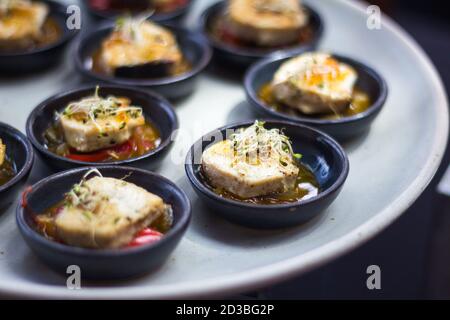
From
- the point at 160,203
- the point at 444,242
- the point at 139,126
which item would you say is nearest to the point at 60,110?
the point at 139,126

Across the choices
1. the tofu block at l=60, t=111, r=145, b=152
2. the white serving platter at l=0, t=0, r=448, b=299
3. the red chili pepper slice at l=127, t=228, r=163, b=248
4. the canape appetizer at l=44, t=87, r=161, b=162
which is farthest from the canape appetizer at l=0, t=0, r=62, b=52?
the red chili pepper slice at l=127, t=228, r=163, b=248

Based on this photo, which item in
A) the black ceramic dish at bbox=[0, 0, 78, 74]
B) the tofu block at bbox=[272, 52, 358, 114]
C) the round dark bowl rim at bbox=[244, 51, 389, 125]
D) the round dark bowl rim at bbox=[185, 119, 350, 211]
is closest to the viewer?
the round dark bowl rim at bbox=[185, 119, 350, 211]

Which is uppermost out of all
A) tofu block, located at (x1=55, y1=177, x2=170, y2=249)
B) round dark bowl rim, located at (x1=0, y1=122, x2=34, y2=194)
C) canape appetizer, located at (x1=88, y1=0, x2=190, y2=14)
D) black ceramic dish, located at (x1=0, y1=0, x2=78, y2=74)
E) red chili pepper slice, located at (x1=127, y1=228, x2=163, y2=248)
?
tofu block, located at (x1=55, y1=177, x2=170, y2=249)

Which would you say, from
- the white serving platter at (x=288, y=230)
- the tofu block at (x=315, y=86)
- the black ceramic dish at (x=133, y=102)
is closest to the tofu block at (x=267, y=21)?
the white serving platter at (x=288, y=230)

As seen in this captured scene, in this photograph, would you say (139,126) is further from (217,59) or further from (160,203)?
(217,59)

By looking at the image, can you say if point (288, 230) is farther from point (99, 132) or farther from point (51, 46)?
point (51, 46)

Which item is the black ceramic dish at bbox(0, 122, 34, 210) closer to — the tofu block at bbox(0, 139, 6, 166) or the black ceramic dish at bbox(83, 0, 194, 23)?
the tofu block at bbox(0, 139, 6, 166)
